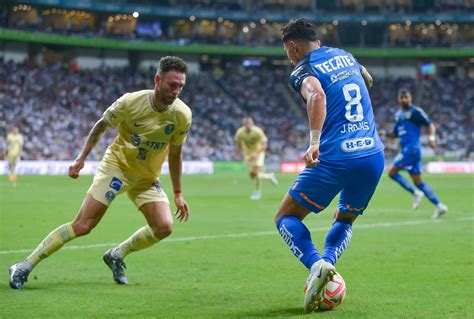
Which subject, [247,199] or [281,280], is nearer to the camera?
[281,280]

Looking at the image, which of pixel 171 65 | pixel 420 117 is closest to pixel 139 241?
pixel 171 65

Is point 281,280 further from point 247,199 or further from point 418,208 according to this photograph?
point 247,199

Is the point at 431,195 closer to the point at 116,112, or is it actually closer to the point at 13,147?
the point at 116,112

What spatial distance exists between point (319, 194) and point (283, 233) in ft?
1.68

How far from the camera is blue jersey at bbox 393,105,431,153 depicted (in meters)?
19.4

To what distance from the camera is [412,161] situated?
1947cm

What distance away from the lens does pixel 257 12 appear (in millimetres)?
73188

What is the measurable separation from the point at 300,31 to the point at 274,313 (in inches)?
98.7

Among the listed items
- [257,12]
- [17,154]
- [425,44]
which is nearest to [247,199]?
[17,154]

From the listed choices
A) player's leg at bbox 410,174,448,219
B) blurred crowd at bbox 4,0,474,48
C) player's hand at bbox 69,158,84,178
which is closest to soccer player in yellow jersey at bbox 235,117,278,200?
player's leg at bbox 410,174,448,219

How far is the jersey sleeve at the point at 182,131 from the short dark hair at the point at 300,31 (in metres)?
1.71

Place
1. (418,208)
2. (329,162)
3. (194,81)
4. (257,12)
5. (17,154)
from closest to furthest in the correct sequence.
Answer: (329,162)
(418,208)
(17,154)
(194,81)
(257,12)

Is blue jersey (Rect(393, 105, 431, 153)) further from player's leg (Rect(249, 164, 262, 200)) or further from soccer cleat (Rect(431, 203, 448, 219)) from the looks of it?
player's leg (Rect(249, 164, 262, 200))

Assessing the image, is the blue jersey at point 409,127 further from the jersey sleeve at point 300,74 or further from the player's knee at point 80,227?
the jersey sleeve at point 300,74
